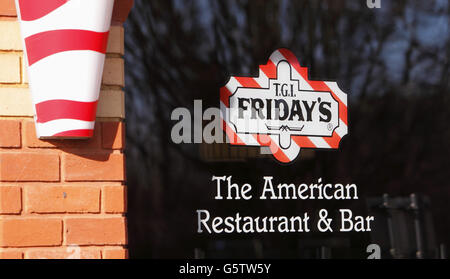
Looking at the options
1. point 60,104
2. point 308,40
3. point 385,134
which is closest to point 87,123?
point 60,104

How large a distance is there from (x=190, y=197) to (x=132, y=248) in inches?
14.4

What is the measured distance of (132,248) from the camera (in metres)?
2.89

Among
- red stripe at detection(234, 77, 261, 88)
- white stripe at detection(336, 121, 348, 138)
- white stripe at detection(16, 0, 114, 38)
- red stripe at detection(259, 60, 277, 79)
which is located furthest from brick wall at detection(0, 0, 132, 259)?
white stripe at detection(336, 121, 348, 138)

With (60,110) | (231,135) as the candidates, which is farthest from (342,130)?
(60,110)

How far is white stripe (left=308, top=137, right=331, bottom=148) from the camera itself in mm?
3236

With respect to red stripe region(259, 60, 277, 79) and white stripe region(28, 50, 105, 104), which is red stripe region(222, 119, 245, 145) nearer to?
red stripe region(259, 60, 277, 79)

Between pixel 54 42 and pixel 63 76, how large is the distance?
14 centimetres

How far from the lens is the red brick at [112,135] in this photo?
8.95 ft

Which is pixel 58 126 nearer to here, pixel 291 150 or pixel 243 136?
pixel 243 136

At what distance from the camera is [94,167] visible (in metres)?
2.70

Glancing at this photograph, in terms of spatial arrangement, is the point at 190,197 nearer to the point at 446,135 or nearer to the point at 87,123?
the point at 87,123

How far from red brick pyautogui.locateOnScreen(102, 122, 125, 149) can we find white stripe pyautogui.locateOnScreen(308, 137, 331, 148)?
99 centimetres

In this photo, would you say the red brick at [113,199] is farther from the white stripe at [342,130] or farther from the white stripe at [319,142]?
the white stripe at [342,130]

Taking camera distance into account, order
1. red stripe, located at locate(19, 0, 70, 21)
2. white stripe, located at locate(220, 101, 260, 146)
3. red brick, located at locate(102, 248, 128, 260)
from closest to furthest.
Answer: red stripe, located at locate(19, 0, 70, 21)
red brick, located at locate(102, 248, 128, 260)
white stripe, located at locate(220, 101, 260, 146)
